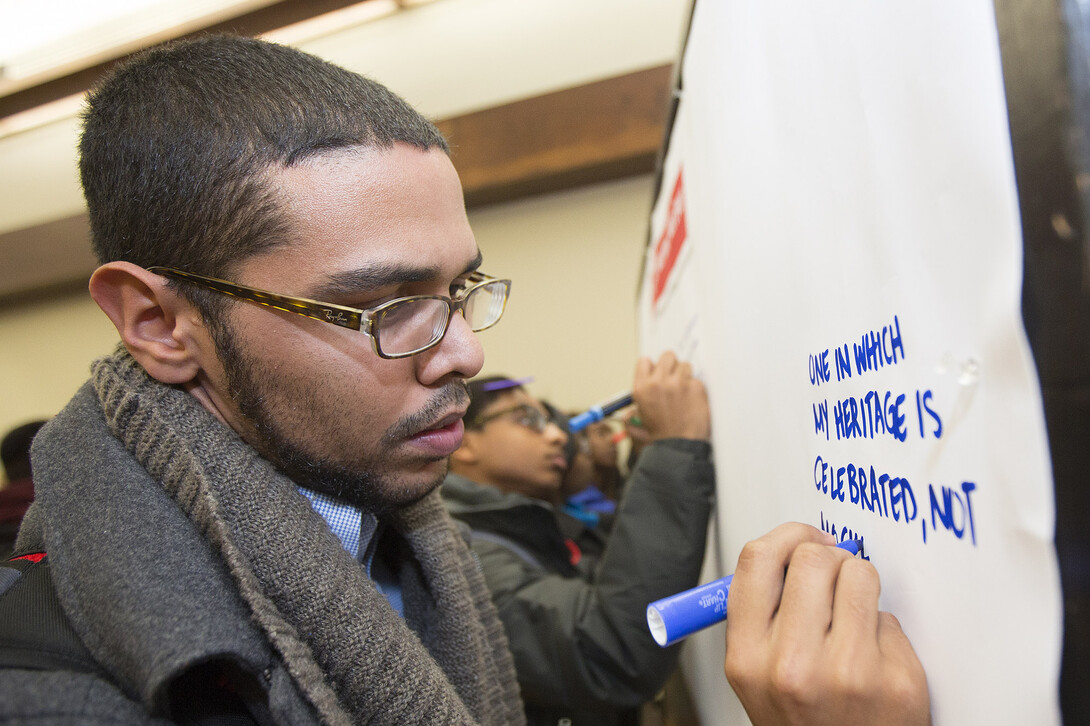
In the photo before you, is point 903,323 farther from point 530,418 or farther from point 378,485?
point 530,418

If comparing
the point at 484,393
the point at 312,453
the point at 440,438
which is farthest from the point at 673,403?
the point at 484,393

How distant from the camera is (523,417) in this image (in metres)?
1.77

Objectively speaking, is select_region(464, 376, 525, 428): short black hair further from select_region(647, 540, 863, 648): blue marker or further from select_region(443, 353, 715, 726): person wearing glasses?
select_region(647, 540, 863, 648): blue marker

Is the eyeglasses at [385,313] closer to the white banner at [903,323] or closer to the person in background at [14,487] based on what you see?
the white banner at [903,323]

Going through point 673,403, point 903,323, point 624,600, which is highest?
point 903,323

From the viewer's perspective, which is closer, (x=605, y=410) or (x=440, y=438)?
(x=440, y=438)

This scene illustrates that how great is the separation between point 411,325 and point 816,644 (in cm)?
46

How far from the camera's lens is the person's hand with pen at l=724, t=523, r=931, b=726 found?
1.29ft

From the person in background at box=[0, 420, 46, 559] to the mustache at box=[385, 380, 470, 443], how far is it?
2.64 feet

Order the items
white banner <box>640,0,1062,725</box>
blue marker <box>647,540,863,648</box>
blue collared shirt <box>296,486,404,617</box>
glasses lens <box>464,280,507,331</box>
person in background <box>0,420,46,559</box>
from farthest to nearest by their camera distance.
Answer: person in background <box>0,420,46,559</box>
glasses lens <box>464,280,507,331</box>
blue collared shirt <box>296,486,404,617</box>
blue marker <box>647,540,863,648</box>
white banner <box>640,0,1062,725</box>

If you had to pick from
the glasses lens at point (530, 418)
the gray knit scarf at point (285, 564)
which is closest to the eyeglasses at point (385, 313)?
the gray knit scarf at point (285, 564)

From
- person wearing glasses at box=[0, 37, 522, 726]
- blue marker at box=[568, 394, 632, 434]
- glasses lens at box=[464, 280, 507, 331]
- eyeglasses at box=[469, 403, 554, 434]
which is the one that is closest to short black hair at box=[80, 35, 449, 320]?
person wearing glasses at box=[0, 37, 522, 726]

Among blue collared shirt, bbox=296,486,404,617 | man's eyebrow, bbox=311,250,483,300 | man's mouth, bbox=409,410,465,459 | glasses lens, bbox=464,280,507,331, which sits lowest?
blue collared shirt, bbox=296,486,404,617

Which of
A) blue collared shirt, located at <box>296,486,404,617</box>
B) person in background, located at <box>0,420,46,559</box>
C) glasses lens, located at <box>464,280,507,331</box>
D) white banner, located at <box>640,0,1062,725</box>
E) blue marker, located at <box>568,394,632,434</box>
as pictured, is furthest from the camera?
blue marker, located at <box>568,394,632,434</box>
